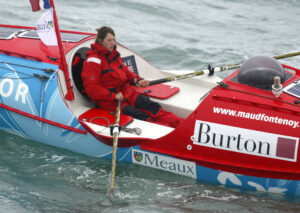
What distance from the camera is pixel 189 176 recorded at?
4.66 meters

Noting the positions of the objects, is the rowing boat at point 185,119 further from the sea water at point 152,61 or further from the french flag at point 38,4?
the french flag at point 38,4

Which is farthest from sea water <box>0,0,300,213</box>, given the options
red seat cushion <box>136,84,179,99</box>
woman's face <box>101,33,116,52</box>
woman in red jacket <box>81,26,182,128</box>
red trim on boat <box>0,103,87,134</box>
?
woman's face <box>101,33,116,52</box>

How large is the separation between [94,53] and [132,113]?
2.90 ft

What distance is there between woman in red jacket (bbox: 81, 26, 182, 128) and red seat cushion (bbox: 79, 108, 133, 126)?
103 millimetres

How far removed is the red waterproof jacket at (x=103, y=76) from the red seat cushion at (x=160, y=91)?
396 mm

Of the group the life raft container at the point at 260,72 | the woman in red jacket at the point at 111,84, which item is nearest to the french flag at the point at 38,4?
the woman in red jacket at the point at 111,84

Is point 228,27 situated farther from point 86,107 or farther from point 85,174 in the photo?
point 85,174

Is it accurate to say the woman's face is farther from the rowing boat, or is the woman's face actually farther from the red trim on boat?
the red trim on boat

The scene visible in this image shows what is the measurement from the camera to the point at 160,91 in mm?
5836

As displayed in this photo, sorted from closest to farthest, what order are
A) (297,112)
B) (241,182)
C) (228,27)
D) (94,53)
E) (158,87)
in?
(297,112) → (241,182) → (94,53) → (158,87) → (228,27)

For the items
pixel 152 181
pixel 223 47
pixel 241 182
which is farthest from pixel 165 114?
pixel 223 47

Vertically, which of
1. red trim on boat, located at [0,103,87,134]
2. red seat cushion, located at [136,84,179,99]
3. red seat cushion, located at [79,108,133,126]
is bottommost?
red trim on boat, located at [0,103,87,134]

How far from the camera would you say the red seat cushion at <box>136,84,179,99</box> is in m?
5.70

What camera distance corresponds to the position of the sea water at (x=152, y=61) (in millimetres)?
4359
